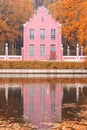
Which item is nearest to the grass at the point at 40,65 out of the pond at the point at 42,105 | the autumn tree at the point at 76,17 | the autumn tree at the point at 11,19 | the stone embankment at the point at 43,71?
the stone embankment at the point at 43,71

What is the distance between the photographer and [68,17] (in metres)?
54.0

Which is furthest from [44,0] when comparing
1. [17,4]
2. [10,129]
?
[10,129]

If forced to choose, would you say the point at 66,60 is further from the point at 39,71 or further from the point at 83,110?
the point at 83,110

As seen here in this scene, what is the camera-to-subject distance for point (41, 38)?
63.5 m

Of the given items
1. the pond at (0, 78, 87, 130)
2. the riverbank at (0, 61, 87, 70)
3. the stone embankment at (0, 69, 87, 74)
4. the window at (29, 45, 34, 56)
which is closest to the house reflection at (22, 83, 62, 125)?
the pond at (0, 78, 87, 130)

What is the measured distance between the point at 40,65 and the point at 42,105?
32.4 m

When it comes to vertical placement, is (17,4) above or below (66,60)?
above

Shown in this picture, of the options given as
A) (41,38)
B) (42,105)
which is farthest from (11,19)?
Answer: (42,105)

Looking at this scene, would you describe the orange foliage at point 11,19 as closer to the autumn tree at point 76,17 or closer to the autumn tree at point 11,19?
the autumn tree at point 11,19

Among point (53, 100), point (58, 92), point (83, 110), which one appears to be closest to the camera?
point (83, 110)

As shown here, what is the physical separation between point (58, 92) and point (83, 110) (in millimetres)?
9492

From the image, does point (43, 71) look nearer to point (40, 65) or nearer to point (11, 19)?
point (40, 65)

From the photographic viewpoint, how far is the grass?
5678cm

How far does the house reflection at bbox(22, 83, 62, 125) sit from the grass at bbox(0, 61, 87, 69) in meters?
21.9
